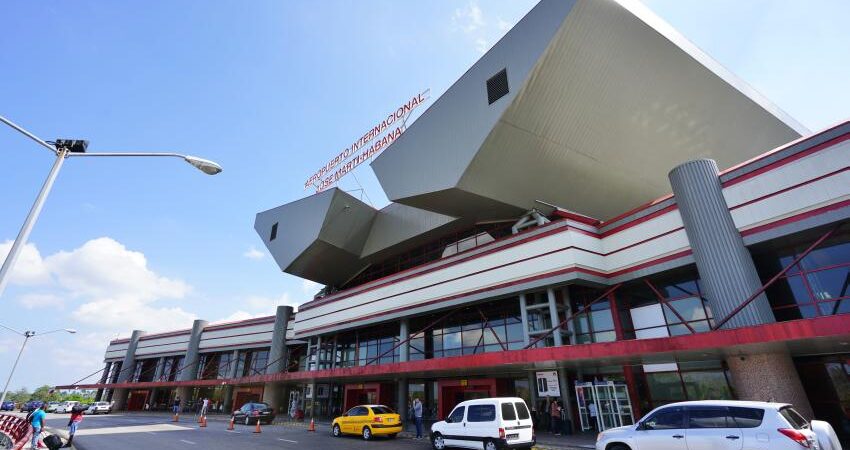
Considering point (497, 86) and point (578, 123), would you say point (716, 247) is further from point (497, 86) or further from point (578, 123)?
→ point (497, 86)

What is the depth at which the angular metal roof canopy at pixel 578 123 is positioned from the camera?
1998 centimetres

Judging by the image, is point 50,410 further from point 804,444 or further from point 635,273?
point 804,444

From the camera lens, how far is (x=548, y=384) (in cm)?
2012

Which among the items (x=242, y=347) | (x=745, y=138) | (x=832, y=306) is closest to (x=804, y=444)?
(x=832, y=306)

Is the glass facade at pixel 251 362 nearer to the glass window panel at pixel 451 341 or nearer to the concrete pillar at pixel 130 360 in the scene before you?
the concrete pillar at pixel 130 360

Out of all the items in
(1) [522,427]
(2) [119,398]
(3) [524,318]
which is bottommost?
(1) [522,427]

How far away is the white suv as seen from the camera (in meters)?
7.97

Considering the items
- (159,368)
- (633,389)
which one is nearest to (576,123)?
(633,389)

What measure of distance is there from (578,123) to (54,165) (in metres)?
21.8

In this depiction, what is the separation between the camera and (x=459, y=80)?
24109mm

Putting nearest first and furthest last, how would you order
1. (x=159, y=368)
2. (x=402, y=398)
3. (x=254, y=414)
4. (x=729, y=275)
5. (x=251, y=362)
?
(x=729, y=275) < (x=402, y=398) < (x=254, y=414) < (x=251, y=362) < (x=159, y=368)

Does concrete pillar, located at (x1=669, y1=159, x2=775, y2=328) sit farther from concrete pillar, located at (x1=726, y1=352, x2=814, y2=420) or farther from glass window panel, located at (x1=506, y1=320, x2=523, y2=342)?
glass window panel, located at (x1=506, y1=320, x2=523, y2=342)

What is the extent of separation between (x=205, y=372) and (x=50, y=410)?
66.8 feet

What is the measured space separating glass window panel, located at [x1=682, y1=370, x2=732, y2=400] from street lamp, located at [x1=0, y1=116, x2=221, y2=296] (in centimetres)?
2064
